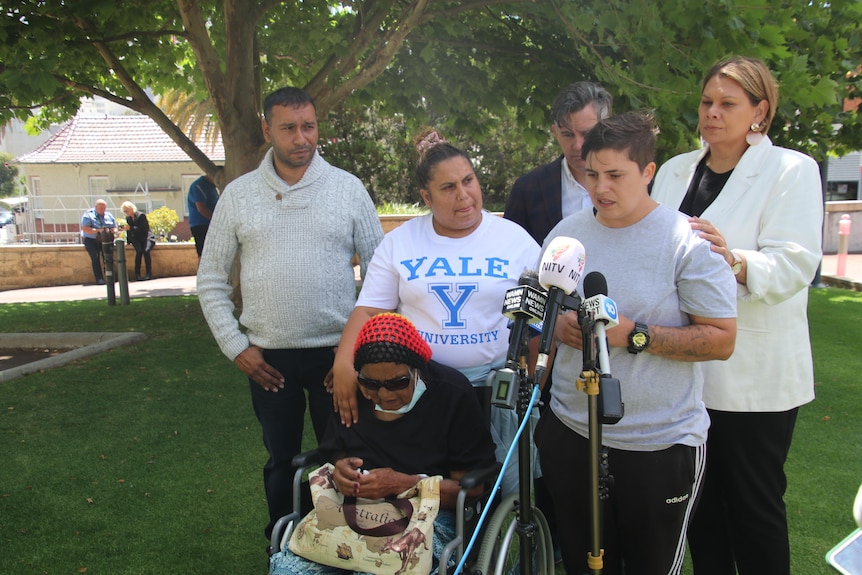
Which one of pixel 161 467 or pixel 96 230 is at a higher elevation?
pixel 96 230

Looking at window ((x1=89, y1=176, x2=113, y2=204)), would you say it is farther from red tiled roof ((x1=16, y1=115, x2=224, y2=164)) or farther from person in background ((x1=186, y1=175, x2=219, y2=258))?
person in background ((x1=186, y1=175, x2=219, y2=258))

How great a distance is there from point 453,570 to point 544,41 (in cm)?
684

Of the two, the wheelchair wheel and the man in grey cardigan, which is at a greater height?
the man in grey cardigan

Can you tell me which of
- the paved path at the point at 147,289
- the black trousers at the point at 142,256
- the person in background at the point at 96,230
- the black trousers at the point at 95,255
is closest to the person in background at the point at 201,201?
the paved path at the point at 147,289

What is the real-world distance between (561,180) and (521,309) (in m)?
1.64

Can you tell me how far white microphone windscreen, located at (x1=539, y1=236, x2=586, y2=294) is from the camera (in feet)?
6.16

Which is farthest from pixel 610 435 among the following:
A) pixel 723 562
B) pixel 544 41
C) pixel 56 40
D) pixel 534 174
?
pixel 544 41

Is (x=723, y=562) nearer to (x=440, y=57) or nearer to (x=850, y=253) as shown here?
(x=440, y=57)

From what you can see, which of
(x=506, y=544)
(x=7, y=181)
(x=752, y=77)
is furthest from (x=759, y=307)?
(x=7, y=181)

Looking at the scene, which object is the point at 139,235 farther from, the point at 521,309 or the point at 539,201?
the point at 521,309

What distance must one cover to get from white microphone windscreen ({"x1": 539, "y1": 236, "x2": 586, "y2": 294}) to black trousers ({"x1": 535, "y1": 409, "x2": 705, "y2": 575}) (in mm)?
628

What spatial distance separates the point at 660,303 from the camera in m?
2.21

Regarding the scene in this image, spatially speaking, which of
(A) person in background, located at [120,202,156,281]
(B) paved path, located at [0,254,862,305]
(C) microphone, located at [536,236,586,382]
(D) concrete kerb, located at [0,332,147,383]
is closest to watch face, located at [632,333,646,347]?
(C) microphone, located at [536,236,586,382]

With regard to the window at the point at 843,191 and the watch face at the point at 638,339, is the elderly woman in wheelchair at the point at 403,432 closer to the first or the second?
the watch face at the point at 638,339
